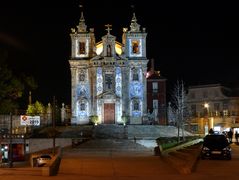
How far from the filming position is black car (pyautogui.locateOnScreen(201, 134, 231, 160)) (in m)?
33.2

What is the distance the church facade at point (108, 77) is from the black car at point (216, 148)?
37.2 m

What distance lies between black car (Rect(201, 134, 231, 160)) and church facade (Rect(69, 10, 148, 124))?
37.2 m

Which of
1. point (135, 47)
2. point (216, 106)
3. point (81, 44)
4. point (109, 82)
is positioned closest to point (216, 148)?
point (109, 82)

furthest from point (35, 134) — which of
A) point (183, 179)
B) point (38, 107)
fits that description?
point (183, 179)

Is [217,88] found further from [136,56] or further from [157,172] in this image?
[157,172]

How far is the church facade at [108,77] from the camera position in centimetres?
7175

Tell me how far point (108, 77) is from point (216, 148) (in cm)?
4024

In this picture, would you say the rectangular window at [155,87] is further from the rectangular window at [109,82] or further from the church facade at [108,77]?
the rectangular window at [109,82]

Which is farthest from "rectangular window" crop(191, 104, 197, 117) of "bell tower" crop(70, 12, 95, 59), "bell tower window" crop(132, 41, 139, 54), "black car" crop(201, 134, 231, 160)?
"black car" crop(201, 134, 231, 160)

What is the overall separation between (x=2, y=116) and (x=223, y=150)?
37749 millimetres

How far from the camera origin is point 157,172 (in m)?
25.8

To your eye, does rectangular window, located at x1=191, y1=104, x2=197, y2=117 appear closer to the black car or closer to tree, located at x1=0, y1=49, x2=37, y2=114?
tree, located at x1=0, y1=49, x2=37, y2=114

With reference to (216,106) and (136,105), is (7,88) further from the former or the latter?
(216,106)

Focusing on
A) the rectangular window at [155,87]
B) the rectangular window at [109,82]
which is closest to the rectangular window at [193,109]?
the rectangular window at [155,87]
